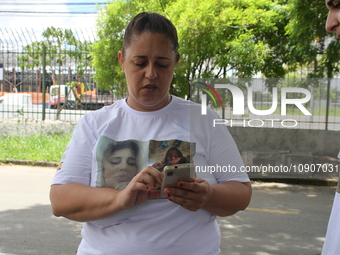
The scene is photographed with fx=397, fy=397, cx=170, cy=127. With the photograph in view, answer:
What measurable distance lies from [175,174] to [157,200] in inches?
7.9

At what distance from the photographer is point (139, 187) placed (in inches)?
55.7

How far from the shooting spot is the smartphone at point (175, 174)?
4.59 feet

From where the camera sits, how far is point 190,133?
166 centimetres

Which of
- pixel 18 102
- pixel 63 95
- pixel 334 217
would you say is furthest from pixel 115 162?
pixel 18 102

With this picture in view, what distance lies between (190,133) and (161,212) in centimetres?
35

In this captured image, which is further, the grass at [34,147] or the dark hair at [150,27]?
the grass at [34,147]

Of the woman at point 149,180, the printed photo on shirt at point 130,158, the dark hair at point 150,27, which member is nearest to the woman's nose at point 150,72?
the woman at point 149,180

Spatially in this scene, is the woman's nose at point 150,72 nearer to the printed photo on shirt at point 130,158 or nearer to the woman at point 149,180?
the woman at point 149,180

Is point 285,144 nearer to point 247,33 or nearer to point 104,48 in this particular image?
point 247,33

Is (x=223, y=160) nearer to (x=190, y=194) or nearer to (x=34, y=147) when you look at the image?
(x=190, y=194)

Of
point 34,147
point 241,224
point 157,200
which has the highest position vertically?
point 157,200

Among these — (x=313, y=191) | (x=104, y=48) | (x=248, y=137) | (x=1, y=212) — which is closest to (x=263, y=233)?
(x=313, y=191)

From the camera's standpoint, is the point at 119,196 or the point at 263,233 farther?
the point at 263,233

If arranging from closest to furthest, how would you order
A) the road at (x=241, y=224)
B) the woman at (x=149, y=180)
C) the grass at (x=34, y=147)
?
the woman at (x=149, y=180) < the road at (x=241, y=224) < the grass at (x=34, y=147)
